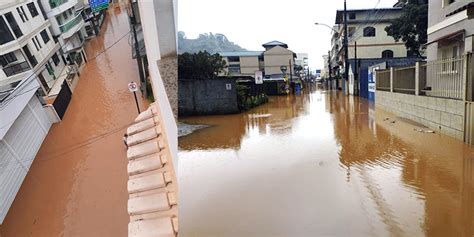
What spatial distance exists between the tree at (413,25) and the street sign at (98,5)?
58.7ft

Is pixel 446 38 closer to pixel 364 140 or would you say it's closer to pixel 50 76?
pixel 364 140

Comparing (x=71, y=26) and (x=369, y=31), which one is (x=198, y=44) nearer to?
(x=71, y=26)

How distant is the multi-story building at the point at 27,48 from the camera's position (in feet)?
3.76

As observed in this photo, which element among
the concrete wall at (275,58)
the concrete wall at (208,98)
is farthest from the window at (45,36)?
the concrete wall at (275,58)

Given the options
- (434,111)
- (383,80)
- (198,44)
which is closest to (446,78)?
(434,111)

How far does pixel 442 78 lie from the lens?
6.56 metres

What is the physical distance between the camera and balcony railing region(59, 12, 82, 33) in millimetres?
1235

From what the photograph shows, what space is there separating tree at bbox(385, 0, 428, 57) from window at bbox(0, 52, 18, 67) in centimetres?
1823

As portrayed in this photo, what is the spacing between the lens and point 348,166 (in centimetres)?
488

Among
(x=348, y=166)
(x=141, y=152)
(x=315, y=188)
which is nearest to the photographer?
(x=141, y=152)

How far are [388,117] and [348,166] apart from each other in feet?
19.4

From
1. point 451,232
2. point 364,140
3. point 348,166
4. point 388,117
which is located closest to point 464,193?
point 451,232

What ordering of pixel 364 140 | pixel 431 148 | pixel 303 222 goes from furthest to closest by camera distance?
pixel 364 140, pixel 431 148, pixel 303 222

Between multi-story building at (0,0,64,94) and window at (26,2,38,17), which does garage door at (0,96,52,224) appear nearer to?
multi-story building at (0,0,64,94)
